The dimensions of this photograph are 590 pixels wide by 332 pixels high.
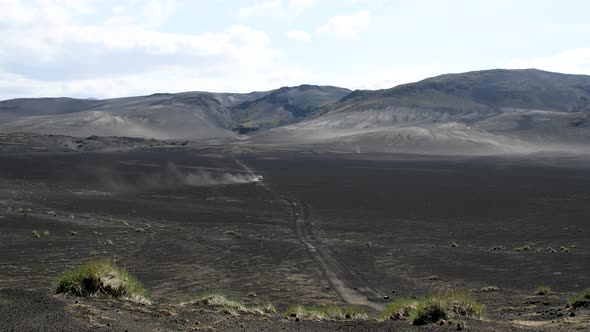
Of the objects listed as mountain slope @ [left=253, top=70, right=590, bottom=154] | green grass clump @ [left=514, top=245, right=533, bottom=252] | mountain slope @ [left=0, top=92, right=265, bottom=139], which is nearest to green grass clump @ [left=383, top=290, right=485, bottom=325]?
green grass clump @ [left=514, top=245, right=533, bottom=252]

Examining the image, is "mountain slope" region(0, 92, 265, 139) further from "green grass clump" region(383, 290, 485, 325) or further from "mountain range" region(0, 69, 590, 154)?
"green grass clump" region(383, 290, 485, 325)

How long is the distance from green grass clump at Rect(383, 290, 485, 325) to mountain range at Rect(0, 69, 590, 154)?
238ft

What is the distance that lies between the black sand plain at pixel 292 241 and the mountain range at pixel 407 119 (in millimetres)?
41485

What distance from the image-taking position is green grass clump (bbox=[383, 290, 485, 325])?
8398 mm

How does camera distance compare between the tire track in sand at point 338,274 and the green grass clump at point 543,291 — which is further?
the tire track in sand at point 338,274

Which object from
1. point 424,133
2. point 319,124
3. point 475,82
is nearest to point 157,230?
point 424,133

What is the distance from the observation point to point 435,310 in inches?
332

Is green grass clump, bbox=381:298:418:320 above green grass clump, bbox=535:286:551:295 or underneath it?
above

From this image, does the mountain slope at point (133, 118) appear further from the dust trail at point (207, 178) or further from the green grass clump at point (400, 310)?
the green grass clump at point (400, 310)

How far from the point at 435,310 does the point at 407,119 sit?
407ft

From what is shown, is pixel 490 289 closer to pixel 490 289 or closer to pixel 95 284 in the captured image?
pixel 490 289

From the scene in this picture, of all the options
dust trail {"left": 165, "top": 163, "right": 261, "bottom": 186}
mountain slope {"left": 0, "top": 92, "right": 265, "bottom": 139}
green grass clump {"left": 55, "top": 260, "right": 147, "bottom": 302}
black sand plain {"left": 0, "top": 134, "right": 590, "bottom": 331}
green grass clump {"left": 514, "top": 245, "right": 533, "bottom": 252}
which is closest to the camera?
black sand plain {"left": 0, "top": 134, "right": 590, "bottom": 331}

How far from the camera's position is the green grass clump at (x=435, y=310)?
8398 mm

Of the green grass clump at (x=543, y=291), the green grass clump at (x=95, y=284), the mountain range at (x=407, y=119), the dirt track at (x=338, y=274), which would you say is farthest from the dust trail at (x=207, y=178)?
the mountain range at (x=407, y=119)
